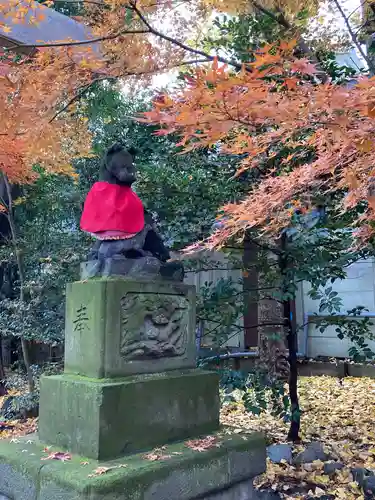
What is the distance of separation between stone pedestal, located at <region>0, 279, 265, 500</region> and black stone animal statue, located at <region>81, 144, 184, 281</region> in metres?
0.15

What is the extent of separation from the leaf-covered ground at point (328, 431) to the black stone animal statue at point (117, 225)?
2325mm

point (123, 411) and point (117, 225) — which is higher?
point (117, 225)

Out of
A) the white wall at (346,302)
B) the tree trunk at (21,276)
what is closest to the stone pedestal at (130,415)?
the tree trunk at (21,276)

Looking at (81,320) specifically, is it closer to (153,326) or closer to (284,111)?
(153,326)

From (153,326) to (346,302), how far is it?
8.14 metres

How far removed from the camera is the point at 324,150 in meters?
4.07

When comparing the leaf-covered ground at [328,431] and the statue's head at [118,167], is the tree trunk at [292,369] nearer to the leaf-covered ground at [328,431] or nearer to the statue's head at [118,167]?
the leaf-covered ground at [328,431]

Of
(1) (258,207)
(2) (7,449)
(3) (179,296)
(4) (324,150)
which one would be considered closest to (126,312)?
(3) (179,296)

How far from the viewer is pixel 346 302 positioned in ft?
34.0

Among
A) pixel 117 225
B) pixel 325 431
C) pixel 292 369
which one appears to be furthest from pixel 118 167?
pixel 325 431

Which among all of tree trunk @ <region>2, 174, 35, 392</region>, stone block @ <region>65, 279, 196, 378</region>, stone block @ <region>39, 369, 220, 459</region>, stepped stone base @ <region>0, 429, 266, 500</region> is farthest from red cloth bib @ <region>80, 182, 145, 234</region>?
tree trunk @ <region>2, 174, 35, 392</region>

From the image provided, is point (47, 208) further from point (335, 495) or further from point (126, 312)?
point (335, 495)

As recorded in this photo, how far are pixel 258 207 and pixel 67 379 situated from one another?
2.18 meters

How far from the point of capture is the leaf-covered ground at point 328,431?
3949 mm
